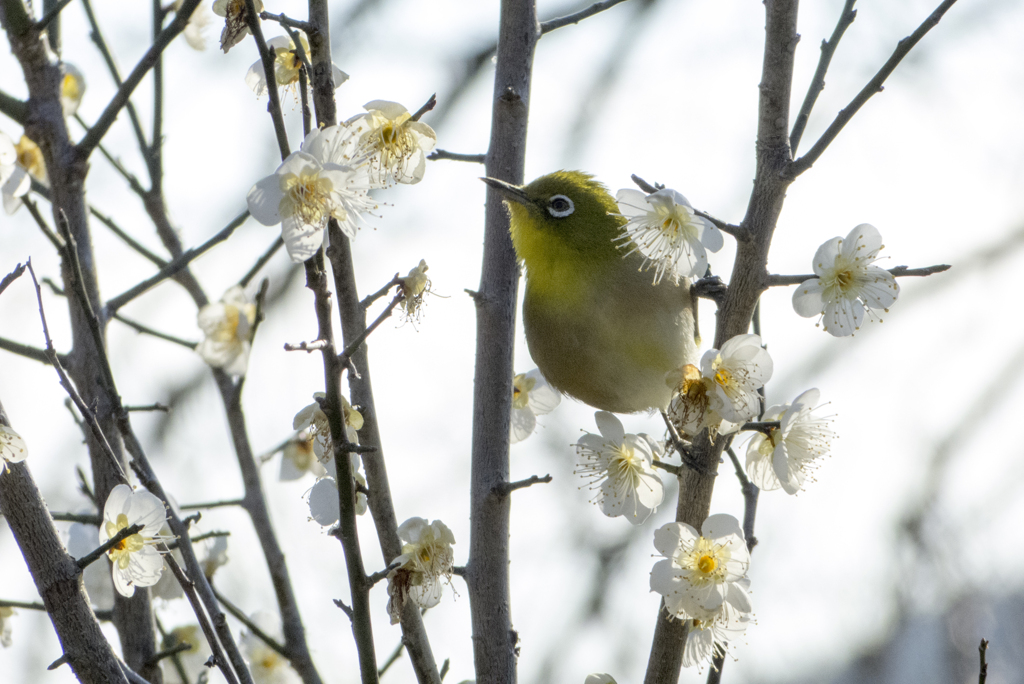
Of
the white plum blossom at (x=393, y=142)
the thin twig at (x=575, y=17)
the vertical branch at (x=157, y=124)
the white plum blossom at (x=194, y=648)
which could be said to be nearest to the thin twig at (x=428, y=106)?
the white plum blossom at (x=393, y=142)

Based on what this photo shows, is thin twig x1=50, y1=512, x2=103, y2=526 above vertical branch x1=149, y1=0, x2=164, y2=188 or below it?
below

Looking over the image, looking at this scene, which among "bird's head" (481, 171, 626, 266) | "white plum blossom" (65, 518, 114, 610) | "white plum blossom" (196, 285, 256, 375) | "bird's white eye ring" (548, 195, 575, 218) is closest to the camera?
"white plum blossom" (65, 518, 114, 610)

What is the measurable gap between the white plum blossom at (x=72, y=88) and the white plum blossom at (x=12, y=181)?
610 millimetres

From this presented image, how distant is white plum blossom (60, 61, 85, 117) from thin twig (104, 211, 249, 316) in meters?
0.88

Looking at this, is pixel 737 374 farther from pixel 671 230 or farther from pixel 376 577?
pixel 376 577

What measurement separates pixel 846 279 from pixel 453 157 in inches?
43.7

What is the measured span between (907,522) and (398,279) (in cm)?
622

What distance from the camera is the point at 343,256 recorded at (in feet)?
6.31

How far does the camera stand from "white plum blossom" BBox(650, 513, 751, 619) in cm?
225

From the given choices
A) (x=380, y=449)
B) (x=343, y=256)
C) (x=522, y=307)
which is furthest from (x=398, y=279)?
(x=522, y=307)

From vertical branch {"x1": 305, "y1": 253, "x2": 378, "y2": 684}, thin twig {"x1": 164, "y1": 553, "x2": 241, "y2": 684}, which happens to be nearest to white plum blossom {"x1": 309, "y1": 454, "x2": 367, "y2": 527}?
thin twig {"x1": 164, "y1": 553, "x2": 241, "y2": 684}

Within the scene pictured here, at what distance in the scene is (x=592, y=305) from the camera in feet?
10.6

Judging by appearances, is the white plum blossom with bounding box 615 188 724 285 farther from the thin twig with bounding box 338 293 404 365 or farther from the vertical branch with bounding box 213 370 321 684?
the vertical branch with bounding box 213 370 321 684

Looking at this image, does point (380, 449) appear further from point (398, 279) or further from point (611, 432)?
point (611, 432)
